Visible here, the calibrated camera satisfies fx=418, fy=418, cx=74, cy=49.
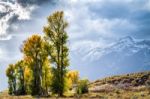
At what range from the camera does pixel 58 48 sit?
6856cm

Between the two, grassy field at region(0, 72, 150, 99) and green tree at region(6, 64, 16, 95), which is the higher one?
green tree at region(6, 64, 16, 95)

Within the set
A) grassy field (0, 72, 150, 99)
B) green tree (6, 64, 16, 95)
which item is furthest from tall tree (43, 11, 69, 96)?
green tree (6, 64, 16, 95)

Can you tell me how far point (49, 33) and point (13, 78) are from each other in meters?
97.1

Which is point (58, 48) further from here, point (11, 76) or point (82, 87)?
point (11, 76)

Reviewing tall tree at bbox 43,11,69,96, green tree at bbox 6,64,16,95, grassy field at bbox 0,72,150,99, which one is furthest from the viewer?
green tree at bbox 6,64,16,95

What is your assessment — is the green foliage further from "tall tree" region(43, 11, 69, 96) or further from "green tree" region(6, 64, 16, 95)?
"green tree" region(6, 64, 16, 95)

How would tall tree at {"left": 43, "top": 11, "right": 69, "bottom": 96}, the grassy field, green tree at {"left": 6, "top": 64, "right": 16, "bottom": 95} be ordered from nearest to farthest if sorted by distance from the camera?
the grassy field → tall tree at {"left": 43, "top": 11, "right": 69, "bottom": 96} → green tree at {"left": 6, "top": 64, "right": 16, "bottom": 95}

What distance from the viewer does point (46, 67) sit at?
95.7 metres

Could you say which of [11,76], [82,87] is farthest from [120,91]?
[11,76]

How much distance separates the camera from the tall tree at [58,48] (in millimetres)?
68062

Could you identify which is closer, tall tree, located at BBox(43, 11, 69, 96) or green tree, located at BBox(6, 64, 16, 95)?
tall tree, located at BBox(43, 11, 69, 96)

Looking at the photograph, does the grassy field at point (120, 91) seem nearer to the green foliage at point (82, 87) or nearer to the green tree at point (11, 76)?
the green foliage at point (82, 87)

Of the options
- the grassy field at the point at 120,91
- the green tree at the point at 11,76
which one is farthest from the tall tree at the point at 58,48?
the green tree at the point at 11,76

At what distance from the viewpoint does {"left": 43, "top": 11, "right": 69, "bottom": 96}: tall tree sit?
2680 inches
